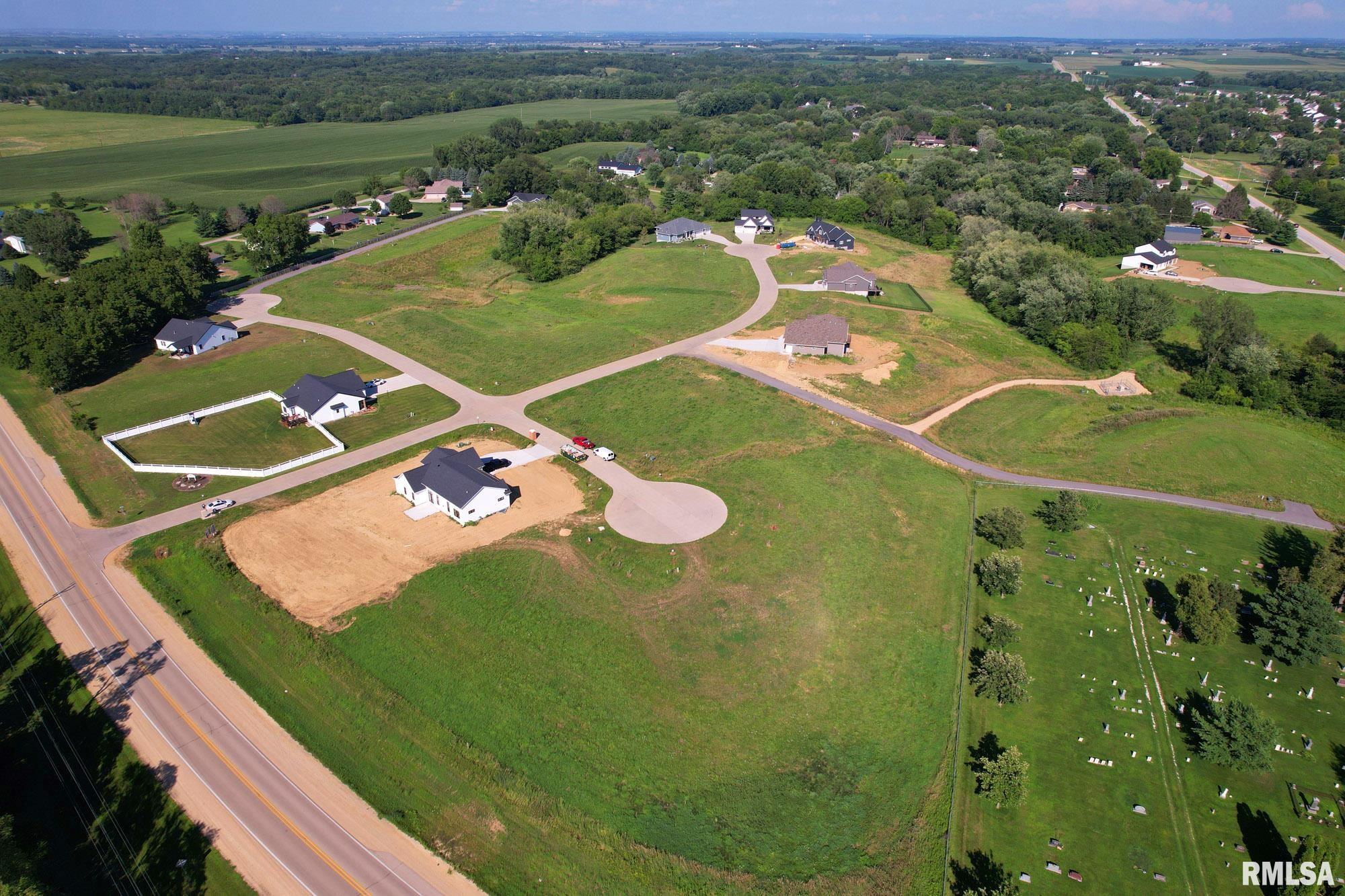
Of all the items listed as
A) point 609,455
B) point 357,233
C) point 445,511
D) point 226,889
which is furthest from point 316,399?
point 357,233

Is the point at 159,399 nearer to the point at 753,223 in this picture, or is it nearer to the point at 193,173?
the point at 753,223

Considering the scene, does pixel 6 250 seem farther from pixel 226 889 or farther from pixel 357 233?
pixel 226 889

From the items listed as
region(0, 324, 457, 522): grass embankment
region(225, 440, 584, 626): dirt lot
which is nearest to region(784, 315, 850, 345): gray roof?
region(225, 440, 584, 626): dirt lot

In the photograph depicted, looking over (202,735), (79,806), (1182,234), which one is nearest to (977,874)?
(202,735)

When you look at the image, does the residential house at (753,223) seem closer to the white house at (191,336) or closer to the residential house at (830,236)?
the residential house at (830,236)

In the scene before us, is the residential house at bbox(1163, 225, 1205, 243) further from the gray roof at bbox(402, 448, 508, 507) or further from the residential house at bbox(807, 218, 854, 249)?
the gray roof at bbox(402, 448, 508, 507)

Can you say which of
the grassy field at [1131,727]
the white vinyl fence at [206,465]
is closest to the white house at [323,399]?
the white vinyl fence at [206,465]
